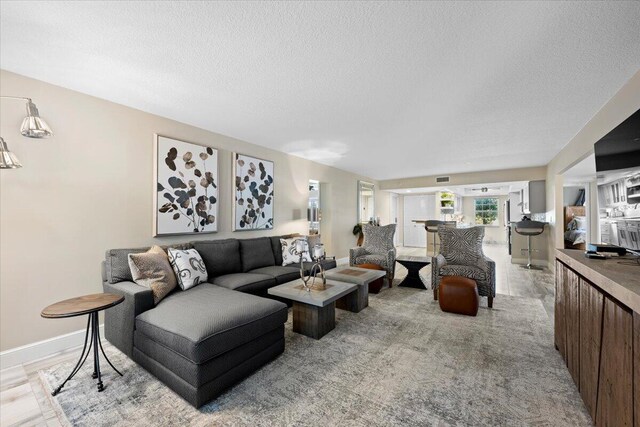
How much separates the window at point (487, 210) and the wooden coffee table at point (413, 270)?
8.60m

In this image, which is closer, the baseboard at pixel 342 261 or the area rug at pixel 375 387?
the area rug at pixel 375 387

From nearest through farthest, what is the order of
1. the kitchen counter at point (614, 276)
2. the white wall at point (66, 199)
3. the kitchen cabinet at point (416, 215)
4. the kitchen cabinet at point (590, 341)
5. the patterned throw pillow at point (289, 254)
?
1. the kitchen counter at point (614, 276)
2. the kitchen cabinet at point (590, 341)
3. the white wall at point (66, 199)
4. the patterned throw pillow at point (289, 254)
5. the kitchen cabinet at point (416, 215)

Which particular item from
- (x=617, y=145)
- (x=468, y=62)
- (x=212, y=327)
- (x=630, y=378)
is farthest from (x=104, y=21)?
(x=617, y=145)

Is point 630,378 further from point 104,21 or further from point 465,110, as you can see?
point 104,21

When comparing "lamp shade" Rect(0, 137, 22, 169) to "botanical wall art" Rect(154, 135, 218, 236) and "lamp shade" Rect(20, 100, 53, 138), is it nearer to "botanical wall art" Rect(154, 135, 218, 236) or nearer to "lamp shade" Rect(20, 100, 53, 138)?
"lamp shade" Rect(20, 100, 53, 138)

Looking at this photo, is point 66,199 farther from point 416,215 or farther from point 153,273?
point 416,215

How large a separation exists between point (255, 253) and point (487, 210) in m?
11.0

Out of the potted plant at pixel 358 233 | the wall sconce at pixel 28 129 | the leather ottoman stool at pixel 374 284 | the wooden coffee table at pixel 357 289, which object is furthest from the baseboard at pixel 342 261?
the wall sconce at pixel 28 129

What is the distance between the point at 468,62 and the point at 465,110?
1040mm

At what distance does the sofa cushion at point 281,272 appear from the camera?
332 cm

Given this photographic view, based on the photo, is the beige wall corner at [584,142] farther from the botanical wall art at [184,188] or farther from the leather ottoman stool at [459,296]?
the botanical wall art at [184,188]

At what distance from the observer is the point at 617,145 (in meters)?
1.97

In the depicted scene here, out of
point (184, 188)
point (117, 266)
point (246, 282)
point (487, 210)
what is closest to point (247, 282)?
A: point (246, 282)

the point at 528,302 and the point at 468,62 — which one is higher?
the point at 468,62
